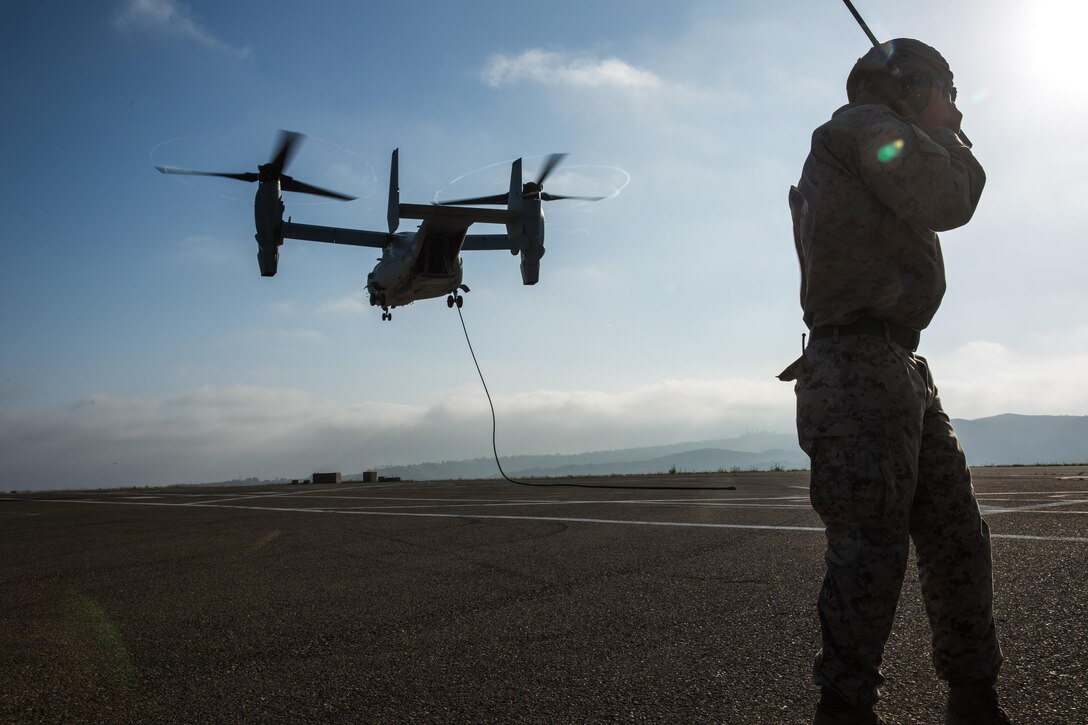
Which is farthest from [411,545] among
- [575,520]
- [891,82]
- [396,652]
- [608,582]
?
[891,82]

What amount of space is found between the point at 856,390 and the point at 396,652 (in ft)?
7.18

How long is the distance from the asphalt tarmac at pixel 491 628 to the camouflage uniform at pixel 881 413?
1.22 feet

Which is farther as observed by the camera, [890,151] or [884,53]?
[884,53]

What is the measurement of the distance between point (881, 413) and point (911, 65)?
1227mm

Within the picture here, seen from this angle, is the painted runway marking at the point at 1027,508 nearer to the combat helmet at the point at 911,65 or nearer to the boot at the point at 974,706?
the boot at the point at 974,706

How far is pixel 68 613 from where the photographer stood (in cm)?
409

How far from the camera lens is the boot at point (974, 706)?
2.03 metres

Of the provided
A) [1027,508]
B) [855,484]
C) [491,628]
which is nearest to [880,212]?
[855,484]

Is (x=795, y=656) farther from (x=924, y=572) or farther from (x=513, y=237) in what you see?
(x=513, y=237)

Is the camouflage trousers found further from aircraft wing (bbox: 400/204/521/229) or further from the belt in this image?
aircraft wing (bbox: 400/204/521/229)

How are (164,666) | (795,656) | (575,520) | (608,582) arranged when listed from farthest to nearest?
(575,520), (608,582), (164,666), (795,656)

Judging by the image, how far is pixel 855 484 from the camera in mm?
2031

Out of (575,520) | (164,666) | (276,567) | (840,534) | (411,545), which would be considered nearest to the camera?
(840,534)

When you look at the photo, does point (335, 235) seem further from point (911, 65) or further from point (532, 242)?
point (911, 65)
